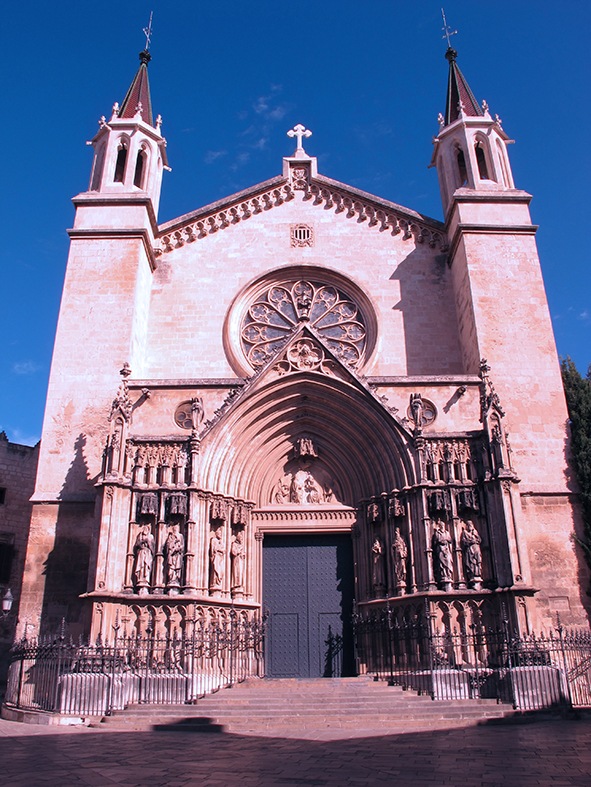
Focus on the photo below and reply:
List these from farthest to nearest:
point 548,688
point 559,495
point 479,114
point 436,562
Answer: point 479,114
point 559,495
point 436,562
point 548,688

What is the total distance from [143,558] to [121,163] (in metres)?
13.2

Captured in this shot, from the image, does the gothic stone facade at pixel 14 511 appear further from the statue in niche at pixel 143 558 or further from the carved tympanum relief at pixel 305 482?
the carved tympanum relief at pixel 305 482

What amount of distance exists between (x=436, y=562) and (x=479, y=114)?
1535cm

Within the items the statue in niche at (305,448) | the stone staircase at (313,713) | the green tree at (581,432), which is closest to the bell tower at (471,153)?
the green tree at (581,432)

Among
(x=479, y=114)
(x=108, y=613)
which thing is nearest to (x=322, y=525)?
(x=108, y=613)

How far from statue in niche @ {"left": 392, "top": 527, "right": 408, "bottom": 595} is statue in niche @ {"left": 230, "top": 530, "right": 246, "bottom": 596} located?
360 centimetres

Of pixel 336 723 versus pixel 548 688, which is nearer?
pixel 336 723

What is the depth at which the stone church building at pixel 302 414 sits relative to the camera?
1388 centimetres

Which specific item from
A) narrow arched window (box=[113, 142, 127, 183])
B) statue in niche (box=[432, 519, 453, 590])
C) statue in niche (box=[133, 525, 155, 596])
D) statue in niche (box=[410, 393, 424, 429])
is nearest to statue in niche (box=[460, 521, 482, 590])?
statue in niche (box=[432, 519, 453, 590])

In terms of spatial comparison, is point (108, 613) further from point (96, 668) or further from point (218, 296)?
point (218, 296)

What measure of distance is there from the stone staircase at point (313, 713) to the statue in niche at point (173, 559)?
8.08 ft

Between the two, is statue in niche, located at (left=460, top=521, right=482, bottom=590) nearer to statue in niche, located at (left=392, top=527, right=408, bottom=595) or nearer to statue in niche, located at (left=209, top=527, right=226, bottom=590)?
statue in niche, located at (left=392, top=527, right=408, bottom=595)

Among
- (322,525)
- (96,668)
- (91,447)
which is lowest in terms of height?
(96,668)

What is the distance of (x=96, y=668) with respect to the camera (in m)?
11.6
